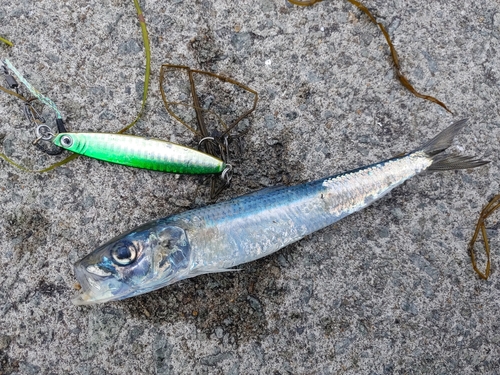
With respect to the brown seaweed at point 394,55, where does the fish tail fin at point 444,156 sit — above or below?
below

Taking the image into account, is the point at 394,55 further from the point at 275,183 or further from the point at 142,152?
the point at 142,152

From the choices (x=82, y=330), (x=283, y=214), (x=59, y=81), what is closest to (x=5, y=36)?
(x=59, y=81)

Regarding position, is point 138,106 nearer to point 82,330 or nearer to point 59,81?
point 59,81

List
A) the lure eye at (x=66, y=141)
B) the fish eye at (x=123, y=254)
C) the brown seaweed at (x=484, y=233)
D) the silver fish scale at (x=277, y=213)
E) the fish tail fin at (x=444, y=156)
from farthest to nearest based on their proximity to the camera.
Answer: the brown seaweed at (x=484, y=233) → the fish tail fin at (x=444, y=156) → the lure eye at (x=66, y=141) → the silver fish scale at (x=277, y=213) → the fish eye at (x=123, y=254)

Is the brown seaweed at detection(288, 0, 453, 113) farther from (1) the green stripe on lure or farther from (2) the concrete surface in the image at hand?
(1) the green stripe on lure

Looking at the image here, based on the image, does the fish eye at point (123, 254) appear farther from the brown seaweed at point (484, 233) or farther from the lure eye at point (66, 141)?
the brown seaweed at point (484, 233)

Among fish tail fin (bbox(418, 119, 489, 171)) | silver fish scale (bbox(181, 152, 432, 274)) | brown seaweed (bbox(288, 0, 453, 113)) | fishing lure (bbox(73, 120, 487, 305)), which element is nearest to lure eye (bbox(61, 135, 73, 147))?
fishing lure (bbox(73, 120, 487, 305))

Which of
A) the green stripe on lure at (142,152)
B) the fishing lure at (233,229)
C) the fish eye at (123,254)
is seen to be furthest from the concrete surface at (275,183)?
the fish eye at (123,254)
